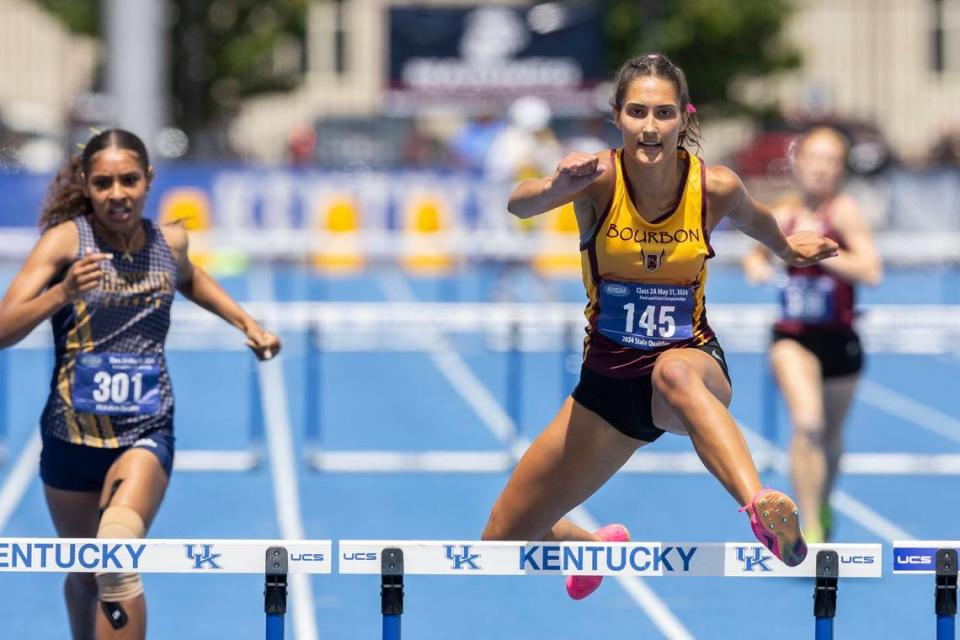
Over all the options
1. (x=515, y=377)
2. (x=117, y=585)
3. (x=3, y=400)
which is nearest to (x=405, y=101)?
(x=515, y=377)

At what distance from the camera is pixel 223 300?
545cm

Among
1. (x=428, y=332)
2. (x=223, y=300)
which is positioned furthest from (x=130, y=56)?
(x=223, y=300)

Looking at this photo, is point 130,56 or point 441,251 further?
point 130,56

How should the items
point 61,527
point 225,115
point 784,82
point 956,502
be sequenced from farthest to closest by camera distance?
1. point 784,82
2. point 225,115
3. point 956,502
4. point 61,527

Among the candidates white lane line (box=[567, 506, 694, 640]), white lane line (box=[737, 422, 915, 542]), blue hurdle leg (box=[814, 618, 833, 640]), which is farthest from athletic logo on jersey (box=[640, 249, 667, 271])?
white lane line (box=[737, 422, 915, 542])

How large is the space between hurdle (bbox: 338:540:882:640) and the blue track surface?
8.13 ft

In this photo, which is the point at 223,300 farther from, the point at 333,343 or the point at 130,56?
the point at 130,56

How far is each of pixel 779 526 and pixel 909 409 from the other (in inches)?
354

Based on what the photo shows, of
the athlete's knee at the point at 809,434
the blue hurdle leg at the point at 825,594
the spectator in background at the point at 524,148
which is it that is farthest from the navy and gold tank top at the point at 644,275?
the spectator in background at the point at 524,148

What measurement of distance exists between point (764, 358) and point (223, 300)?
34.9ft

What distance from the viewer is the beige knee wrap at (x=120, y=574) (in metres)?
4.67

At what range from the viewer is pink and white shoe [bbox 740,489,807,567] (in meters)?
4.19

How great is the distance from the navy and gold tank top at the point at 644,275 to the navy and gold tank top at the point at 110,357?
140cm

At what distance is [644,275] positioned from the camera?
4.73m
